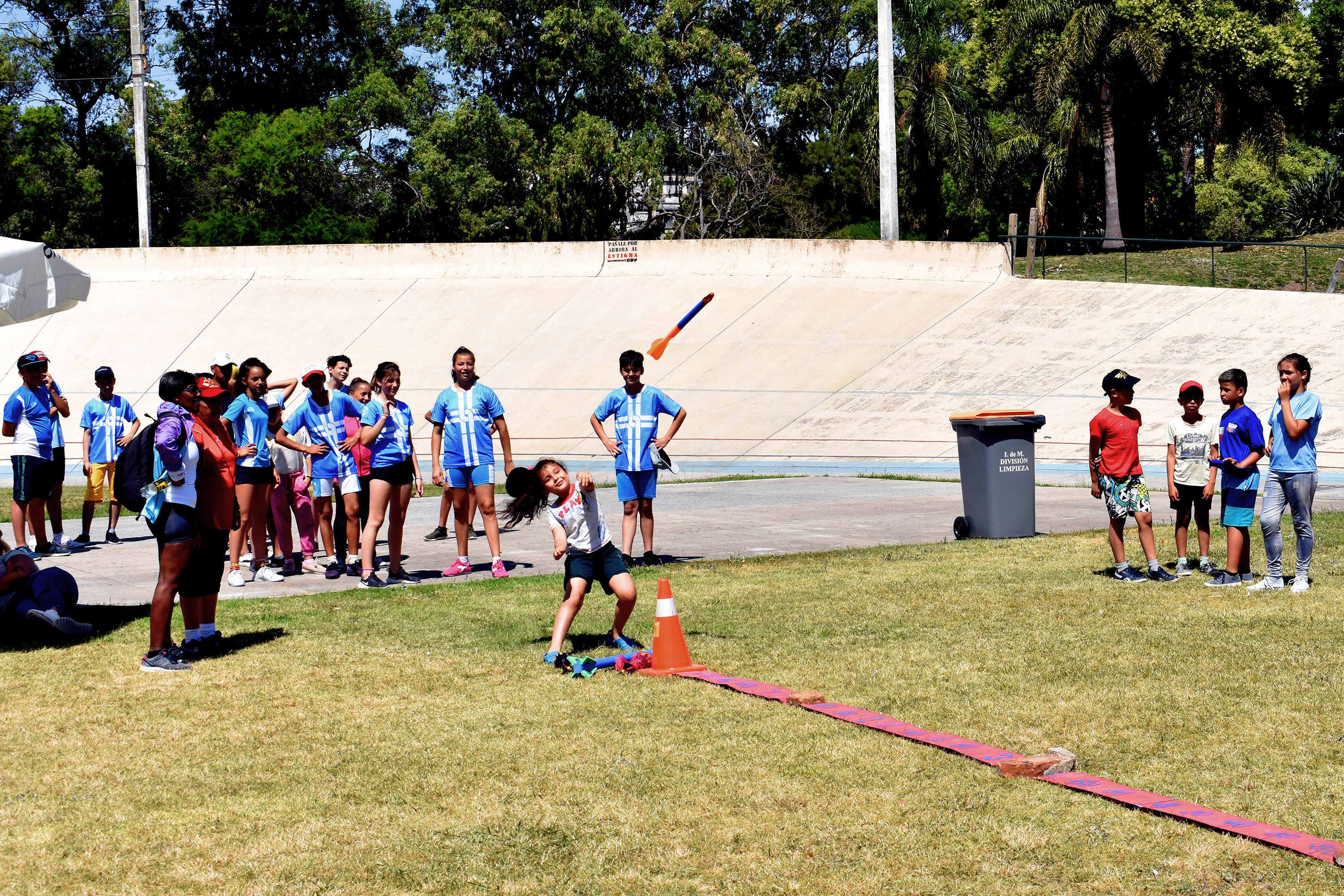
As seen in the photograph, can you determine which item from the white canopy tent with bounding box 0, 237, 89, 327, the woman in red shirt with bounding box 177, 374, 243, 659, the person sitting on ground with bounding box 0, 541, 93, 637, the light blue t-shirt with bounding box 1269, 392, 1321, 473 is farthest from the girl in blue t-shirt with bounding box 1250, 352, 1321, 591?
the white canopy tent with bounding box 0, 237, 89, 327

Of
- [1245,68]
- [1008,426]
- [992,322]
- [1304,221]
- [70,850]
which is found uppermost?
[1245,68]

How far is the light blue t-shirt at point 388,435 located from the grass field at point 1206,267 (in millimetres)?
23189

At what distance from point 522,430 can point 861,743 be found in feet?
59.9

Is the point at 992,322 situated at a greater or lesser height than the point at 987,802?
greater

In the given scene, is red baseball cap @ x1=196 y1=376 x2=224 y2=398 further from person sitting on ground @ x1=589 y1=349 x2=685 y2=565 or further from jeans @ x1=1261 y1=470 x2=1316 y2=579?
jeans @ x1=1261 y1=470 x2=1316 y2=579

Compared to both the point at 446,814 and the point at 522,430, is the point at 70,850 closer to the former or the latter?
the point at 446,814

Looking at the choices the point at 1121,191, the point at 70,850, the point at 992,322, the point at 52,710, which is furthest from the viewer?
the point at 1121,191

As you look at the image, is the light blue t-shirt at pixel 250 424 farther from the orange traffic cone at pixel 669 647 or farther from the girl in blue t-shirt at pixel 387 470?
the orange traffic cone at pixel 669 647

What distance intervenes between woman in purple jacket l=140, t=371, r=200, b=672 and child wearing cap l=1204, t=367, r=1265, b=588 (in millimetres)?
6675

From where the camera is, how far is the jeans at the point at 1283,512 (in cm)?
903

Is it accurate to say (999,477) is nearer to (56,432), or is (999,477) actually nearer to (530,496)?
(530,496)

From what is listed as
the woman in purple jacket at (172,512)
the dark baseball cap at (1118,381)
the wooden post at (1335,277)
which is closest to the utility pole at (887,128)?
the wooden post at (1335,277)

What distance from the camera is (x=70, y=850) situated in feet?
15.1

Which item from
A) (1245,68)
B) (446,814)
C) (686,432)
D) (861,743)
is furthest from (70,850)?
(1245,68)
